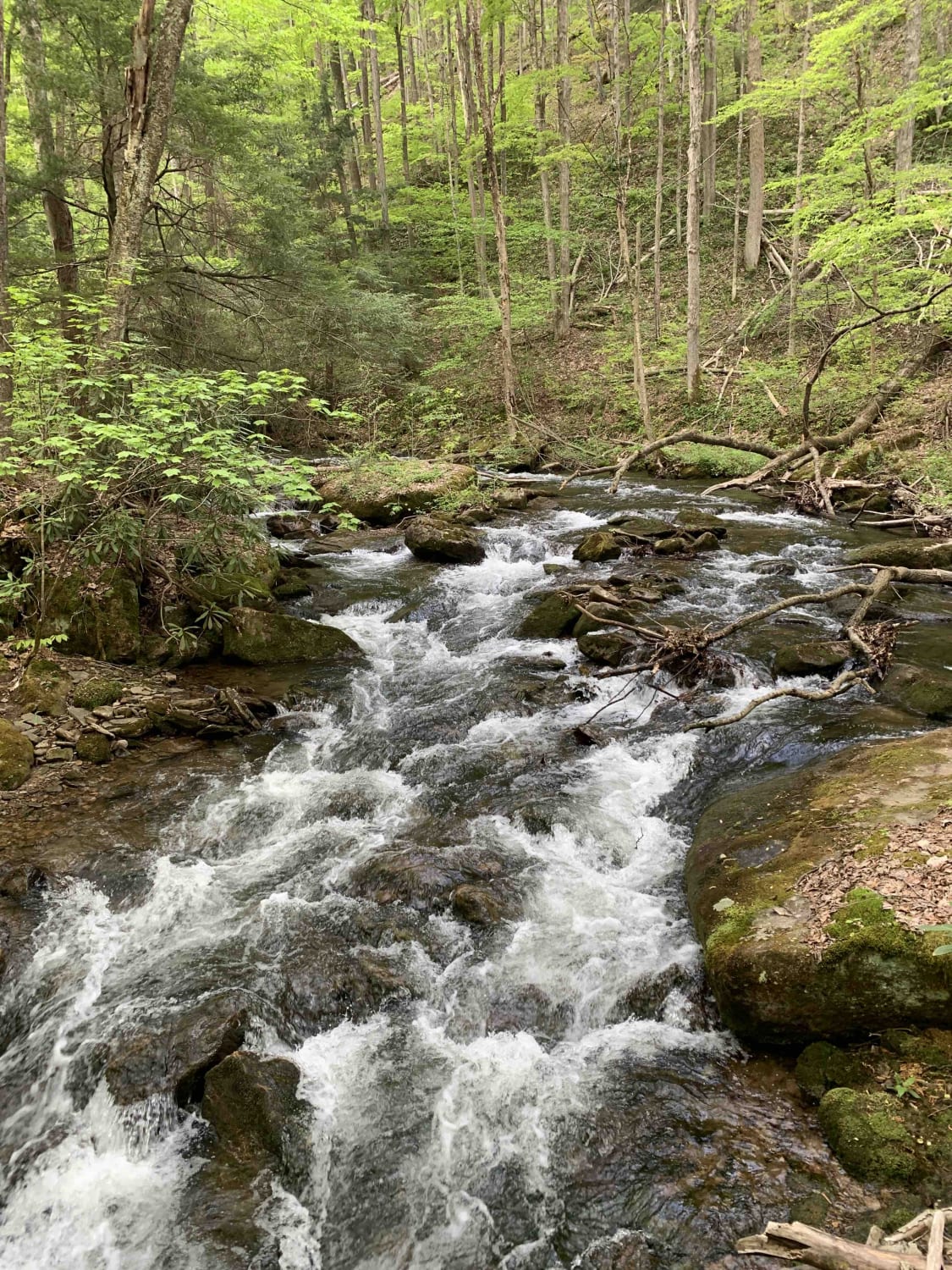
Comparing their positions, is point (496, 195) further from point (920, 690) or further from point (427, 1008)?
point (427, 1008)

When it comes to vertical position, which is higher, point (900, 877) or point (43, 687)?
point (43, 687)

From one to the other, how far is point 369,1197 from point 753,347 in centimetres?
2170

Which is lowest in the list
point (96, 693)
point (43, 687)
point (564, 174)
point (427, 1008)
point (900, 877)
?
point (427, 1008)

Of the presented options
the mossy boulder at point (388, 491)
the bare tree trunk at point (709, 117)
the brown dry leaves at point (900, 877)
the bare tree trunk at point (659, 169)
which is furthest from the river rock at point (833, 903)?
the bare tree trunk at point (709, 117)

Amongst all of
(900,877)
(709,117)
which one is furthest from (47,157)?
(709,117)

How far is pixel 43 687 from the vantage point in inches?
273

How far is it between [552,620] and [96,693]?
5360 millimetres

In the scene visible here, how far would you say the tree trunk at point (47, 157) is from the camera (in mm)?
9977

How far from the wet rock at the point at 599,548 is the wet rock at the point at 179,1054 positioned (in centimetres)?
892

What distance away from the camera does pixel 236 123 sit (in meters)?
11.6

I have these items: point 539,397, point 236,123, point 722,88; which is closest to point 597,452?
point 539,397

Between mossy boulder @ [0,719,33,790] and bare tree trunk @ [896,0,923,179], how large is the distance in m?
19.2

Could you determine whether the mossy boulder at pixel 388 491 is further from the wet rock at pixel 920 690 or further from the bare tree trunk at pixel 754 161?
the bare tree trunk at pixel 754 161

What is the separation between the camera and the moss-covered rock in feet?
23.3
